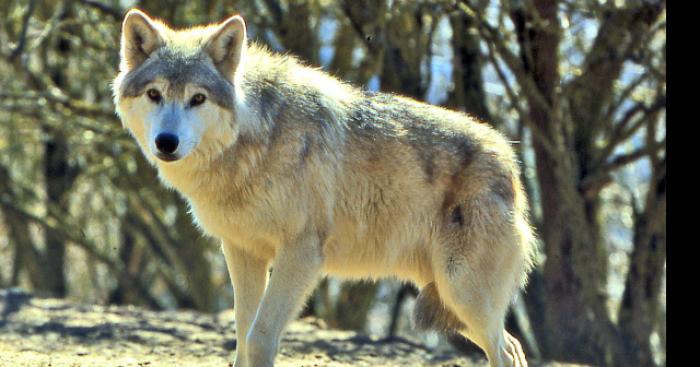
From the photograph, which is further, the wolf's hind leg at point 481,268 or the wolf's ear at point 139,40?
the wolf's hind leg at point 481,268

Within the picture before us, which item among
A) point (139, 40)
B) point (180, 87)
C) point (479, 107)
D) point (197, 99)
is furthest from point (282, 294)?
point (479, 107)

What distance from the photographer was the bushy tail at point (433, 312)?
6898 millimetres

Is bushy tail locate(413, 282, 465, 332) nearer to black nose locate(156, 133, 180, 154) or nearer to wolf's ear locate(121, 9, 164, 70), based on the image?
black nose locate(156, 133, 180, 154)

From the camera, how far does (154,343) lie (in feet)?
28.5

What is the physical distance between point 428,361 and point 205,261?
6.82 metres

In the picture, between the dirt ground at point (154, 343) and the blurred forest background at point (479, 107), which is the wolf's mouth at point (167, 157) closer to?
the dirt ground at point (154, 343)

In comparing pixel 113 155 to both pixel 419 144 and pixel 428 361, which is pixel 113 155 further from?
pixel 419 144

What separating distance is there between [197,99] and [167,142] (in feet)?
1.38

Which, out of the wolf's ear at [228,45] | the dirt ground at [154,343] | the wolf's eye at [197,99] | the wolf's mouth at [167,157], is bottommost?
the dirt ground at [154,343]

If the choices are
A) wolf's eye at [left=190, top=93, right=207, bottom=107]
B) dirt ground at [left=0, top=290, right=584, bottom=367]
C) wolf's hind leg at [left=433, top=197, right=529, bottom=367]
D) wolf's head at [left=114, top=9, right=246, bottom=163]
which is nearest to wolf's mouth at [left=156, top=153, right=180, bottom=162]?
wolf's head at [left=114, top=9, right=246, bottom=163]

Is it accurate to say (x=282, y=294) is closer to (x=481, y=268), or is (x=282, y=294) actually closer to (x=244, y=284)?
(x=244, y=284)

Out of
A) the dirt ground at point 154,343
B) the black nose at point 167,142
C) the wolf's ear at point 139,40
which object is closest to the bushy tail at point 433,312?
the dirt ground at point 154,343
